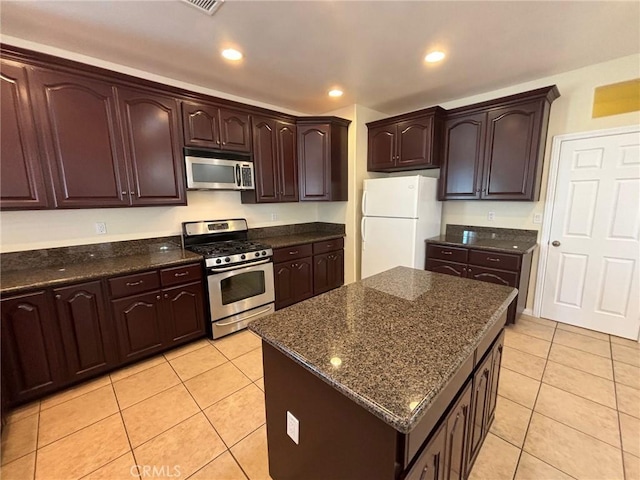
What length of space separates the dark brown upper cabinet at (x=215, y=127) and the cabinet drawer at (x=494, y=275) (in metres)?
2.83

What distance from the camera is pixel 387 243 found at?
3.48 metres

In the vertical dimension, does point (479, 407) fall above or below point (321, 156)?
below

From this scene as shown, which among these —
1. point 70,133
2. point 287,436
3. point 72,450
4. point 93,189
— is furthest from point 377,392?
point 70,133

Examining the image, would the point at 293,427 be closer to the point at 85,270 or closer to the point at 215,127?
the point at 85,270

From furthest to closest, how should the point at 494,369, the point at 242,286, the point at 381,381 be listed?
the point at 242,286 → the point at 494,369 → the point at 381,381

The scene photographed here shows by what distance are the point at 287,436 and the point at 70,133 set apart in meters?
2.56

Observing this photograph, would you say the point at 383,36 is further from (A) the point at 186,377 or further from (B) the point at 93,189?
(A) the point at 186,377

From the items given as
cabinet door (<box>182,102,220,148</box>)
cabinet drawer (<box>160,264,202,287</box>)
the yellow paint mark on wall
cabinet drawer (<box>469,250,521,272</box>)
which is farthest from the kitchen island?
the yellow paint mark on wall

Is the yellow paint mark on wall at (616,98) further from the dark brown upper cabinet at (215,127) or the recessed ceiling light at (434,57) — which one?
the dark brown upper cabinet at (215,127)

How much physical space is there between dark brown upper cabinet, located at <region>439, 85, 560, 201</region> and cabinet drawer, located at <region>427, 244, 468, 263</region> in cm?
63

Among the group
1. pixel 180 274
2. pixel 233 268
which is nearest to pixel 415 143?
pixel 233 268

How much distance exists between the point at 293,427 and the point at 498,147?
321 centimetres

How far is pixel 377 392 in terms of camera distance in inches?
31.0

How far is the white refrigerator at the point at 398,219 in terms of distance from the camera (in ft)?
10.5
